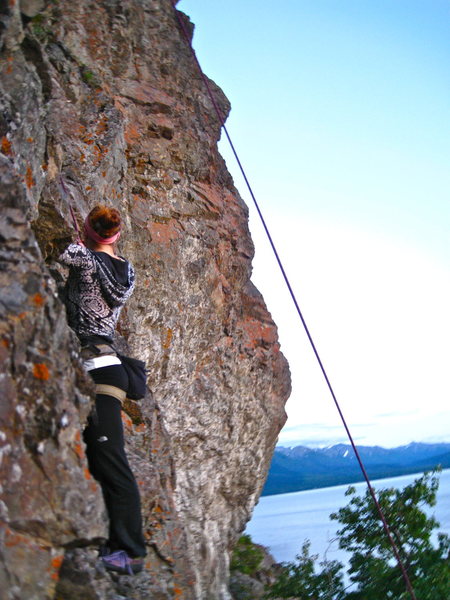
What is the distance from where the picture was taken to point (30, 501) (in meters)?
3.53

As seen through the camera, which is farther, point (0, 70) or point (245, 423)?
point (245, 423)

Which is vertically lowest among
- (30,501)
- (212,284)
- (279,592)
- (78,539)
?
(279,592)

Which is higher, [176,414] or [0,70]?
[0,70]

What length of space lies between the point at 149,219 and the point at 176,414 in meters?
3.47

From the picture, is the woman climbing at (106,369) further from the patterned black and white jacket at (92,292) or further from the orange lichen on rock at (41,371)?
the orange lichen on rock at (41,371)

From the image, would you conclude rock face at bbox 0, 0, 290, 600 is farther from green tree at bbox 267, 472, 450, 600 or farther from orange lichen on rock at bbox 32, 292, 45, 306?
green tree at bbox 267, 472, 450, 600

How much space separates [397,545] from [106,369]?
9947 mm

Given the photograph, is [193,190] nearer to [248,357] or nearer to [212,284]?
[212,284]

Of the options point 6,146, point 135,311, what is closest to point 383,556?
point 135,311

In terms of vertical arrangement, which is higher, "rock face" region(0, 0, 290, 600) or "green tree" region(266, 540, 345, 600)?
"rock face" region(0, 0, 290, 600)

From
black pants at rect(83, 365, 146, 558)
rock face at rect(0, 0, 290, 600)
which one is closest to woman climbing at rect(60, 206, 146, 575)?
black pants at rect(83, 365, 146, 558)

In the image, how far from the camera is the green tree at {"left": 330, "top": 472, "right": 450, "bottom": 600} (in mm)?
11172

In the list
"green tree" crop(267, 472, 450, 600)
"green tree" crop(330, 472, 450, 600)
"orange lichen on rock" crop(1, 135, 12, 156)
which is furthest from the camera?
"green tree" crop(267, 472, 450, 600)

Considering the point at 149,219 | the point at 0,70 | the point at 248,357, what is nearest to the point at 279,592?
the point at 248,357
